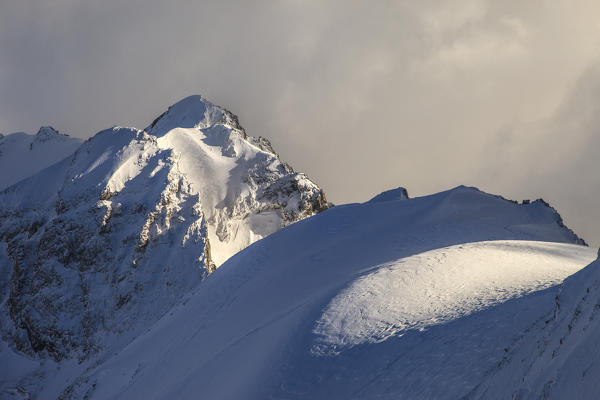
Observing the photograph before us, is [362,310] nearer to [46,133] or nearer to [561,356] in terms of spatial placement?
[561,356]

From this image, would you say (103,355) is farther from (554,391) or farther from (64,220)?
(554,391)

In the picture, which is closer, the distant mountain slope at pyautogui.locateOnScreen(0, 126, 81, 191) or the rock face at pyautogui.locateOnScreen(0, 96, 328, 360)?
the rock face at pyautogui.locateOnScreen(0, 96, 328, 360)

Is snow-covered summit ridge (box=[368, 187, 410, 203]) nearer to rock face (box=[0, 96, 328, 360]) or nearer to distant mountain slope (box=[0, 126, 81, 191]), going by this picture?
rock face (box=[0, 96, 328, 360])

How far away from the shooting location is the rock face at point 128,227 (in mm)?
73125

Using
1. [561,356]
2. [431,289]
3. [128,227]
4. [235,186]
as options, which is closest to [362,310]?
[431,289]

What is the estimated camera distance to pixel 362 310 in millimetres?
19609

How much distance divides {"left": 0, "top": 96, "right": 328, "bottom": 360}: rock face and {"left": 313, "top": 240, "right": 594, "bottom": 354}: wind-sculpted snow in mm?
50815

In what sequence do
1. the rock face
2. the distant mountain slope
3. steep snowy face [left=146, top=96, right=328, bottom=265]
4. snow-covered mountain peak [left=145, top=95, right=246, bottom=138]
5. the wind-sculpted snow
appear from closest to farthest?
the wind-sculpted snow, the rock face, steep snowy face [left=146, top=96, right=328, bottom=265], snow-covered mountain peak [left=145, top=95, right=246, bottom=138], the distant mountain slope

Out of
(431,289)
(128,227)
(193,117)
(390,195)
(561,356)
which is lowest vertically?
(561,356)

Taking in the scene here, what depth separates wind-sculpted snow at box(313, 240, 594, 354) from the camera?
1806cm

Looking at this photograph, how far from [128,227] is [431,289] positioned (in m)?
66.8

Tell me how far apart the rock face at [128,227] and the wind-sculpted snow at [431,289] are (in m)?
50.8

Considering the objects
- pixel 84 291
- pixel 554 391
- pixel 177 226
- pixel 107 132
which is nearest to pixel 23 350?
pixel 84 291

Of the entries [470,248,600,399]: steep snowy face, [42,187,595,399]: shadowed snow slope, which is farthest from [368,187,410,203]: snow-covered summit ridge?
[470,248,600,399]: steep snowy face
